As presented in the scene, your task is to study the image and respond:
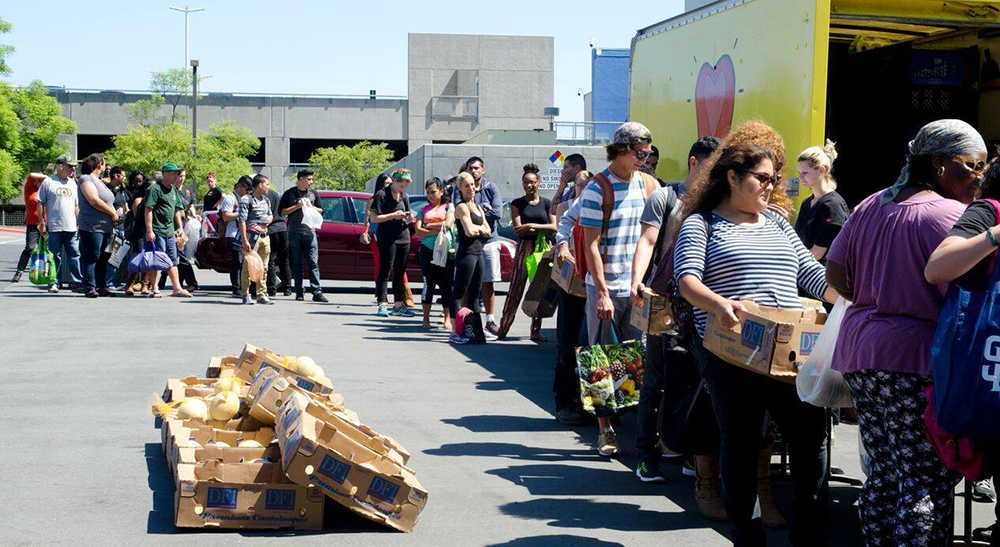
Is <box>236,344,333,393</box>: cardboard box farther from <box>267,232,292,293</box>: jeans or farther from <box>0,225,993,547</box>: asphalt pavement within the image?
<box>267,232,292,293</box>: jeans

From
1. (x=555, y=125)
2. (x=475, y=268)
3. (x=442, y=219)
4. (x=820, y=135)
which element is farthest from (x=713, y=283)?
(x=555, y=125)

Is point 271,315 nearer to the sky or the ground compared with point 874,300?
nearer to the ground

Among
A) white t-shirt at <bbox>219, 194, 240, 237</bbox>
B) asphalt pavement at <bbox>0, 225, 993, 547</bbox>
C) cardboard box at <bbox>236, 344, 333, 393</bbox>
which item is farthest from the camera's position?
white t-shirt at <bbox>219, 194, 240, 237</bbox>

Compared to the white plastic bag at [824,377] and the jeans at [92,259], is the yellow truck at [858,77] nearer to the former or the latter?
the white plastic bag at [824,377]

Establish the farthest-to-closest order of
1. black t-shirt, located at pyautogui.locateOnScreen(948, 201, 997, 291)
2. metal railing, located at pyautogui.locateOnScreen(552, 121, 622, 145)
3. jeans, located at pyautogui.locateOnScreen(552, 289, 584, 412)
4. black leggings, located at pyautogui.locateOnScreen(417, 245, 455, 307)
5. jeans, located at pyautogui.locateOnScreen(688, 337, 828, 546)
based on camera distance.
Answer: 1. metal railing, located at pyautogui.locateOnScreen(552, 121, 622, 145)
2. black leggings, located at pyautogui.locateOnScreen(417, 245, 455, 307)
3. jeans, located at pyautogui.locateOnScreen(552, 289, 584, 412)
4. jeans, located at pyautogui.locateOnScreen(688, 337, 828, 546)
5. black t-shirt, located at pyautogui.locateOnScreen(948, 201, 997, 291)

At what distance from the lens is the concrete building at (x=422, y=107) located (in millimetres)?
67375

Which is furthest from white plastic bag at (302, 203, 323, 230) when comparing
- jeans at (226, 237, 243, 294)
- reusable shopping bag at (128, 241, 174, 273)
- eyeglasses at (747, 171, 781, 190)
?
eyeglasses at (747, 171, 781, 190)

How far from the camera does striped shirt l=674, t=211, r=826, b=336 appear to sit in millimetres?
4871

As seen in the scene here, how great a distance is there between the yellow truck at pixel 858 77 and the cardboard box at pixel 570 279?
1818mm

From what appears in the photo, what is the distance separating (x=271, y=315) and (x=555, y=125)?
24.3 m

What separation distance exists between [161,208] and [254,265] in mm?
1807

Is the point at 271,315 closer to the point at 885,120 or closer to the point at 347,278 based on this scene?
the point at 347,278

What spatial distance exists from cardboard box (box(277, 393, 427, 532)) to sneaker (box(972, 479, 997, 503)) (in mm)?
2881

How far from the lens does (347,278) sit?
19.0 metres
